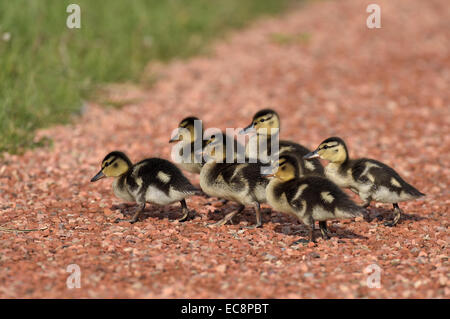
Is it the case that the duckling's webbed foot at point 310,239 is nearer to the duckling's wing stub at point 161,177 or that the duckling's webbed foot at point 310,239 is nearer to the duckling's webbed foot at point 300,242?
the duckling's webbed foot at point 300,242

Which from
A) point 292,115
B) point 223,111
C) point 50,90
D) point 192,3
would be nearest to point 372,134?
point 292,115

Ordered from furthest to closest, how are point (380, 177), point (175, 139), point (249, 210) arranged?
1. point (175, 139)
2. point (249, 210)
3. point (380, 177)

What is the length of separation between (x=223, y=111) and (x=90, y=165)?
11.0ft

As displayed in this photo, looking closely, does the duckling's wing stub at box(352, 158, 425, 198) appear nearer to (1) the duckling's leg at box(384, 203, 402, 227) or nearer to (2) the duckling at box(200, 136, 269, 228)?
(1) the duckling's leg at box(384, 203, 402, 227)

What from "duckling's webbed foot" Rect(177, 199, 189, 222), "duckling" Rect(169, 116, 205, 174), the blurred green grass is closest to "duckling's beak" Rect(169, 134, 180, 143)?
"duckling" Rect(169, 116, 205, 174)

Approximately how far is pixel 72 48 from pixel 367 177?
21.1 ft

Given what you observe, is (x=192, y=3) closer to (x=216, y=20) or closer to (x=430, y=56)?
Answer: (x=216, y=20)

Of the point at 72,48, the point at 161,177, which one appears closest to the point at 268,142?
the point at 161,177

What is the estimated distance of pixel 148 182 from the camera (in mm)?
6344

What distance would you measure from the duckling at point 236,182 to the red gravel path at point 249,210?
1.00 ft

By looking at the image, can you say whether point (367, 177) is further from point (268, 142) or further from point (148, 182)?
point (148, 182)

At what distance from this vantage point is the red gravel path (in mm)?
5133

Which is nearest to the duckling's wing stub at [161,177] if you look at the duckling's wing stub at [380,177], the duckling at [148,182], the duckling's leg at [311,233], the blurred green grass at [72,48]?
the duckling at [148,182]

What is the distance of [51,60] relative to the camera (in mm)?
10266
